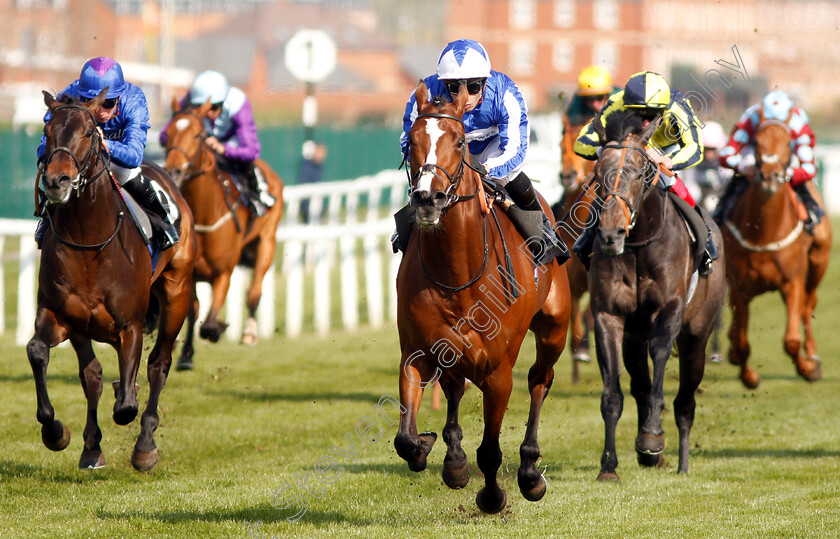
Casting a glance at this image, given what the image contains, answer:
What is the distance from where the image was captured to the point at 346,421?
7.98 m

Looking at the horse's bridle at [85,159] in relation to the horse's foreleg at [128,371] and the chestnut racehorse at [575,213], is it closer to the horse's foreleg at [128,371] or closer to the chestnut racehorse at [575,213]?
the horse's foreleg at [128,371]

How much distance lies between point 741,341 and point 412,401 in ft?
15.9

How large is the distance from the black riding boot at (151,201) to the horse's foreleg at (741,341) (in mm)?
4730

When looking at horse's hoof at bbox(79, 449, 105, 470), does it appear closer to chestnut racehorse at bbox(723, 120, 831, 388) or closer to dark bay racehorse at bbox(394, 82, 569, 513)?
dark bay racehorse at bbox(394, 82, 569, 513)

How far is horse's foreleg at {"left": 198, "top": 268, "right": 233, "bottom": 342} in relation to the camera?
8.76m

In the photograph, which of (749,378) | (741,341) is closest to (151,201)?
(741,341)

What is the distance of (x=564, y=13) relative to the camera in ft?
192

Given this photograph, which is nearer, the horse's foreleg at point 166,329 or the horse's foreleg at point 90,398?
the horse's foreleg at point 90,398

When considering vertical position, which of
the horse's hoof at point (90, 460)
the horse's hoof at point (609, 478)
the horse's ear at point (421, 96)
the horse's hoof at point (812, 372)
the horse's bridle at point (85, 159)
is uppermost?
the horse's ear at point (421, 96)

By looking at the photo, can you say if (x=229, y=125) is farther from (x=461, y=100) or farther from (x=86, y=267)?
(x=461, y=100)

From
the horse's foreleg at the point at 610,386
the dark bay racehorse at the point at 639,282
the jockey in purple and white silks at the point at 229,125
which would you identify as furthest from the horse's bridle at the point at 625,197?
the jockey in purple and white silks at the point at 229,125

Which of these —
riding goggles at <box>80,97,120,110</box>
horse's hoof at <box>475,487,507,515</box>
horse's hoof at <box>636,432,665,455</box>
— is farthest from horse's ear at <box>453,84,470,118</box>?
horse's hoof at <box>636,432,665,455</box>

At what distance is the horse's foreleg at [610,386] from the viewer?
247 inches

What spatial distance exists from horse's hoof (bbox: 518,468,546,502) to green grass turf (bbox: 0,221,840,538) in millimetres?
111
